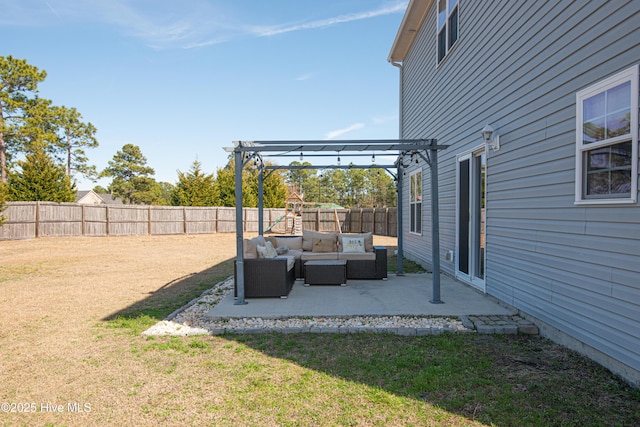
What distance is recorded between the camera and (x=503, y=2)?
470 cm

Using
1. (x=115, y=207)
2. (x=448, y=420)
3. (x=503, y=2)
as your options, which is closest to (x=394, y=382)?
(x=448, y=420)

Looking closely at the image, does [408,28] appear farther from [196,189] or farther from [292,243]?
[196,189]

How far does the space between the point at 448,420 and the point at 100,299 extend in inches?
218

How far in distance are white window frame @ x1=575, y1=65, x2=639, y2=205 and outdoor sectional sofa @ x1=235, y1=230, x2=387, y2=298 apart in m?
3.70

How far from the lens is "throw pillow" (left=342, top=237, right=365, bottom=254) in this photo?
7.04 m

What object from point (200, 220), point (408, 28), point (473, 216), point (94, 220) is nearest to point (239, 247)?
point (473, 216)

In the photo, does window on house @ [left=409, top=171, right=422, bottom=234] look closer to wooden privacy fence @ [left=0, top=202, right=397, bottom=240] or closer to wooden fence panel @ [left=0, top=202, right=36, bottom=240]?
wooden privacy fence @ [left=0, top=202, right=397, bottom=240]

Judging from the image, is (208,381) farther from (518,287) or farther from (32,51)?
(32,51)

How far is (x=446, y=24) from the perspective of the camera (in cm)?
692

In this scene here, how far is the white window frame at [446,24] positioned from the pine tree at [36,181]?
1679cm

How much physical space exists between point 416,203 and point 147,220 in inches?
551

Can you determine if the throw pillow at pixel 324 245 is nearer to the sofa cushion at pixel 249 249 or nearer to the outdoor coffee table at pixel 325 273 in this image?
the outdoor coffee table at pixel 325 273

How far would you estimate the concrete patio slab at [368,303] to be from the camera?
15.1 feet

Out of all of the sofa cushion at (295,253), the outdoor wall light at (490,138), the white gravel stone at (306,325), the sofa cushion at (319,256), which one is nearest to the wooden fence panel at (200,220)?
the sofa cushion at (295,253)
